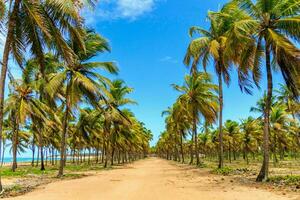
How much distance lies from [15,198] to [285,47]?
11554mm

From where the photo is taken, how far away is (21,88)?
93.0ft

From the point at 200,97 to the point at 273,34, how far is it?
19382 mm

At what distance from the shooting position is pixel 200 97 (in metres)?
34.1

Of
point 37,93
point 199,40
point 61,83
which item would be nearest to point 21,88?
point 37,93

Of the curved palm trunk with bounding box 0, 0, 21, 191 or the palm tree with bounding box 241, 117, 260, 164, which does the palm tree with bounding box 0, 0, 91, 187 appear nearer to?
the curved palm trunk with bounding box 0, 0, 21, 191

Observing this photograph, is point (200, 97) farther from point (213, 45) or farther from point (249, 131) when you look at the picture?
point (249, 131)

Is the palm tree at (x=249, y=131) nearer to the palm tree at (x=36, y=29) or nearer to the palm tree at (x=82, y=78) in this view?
the palm tree at (x=82, y=78)

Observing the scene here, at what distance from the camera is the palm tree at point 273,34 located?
48.0ft

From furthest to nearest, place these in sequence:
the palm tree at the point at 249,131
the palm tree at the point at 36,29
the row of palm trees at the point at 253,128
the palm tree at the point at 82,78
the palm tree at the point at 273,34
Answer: the palm tree at the point at 249,131 < the row of palm trees at the point at 253,128 < the palm tree at the point at 82,78 < the palm tree at the point at 273,34 < the palm tree at the point at 36,29

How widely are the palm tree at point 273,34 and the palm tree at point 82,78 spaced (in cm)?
977

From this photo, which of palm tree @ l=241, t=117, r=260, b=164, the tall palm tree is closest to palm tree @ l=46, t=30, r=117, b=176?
the tall palm tree

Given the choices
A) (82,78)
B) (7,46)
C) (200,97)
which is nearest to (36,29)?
(7,46)

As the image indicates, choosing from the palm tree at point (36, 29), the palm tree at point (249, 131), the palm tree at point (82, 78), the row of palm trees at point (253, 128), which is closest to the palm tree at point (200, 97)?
the row of palm trees at point (253, 128)

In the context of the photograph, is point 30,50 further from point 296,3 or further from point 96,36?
point 296,3
